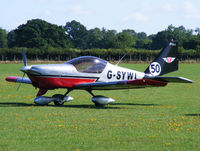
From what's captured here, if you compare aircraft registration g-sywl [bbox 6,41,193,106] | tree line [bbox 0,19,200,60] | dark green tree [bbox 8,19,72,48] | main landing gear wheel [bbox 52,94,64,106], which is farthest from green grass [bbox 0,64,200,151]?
dark green tree [bbox 8,19,72,48]

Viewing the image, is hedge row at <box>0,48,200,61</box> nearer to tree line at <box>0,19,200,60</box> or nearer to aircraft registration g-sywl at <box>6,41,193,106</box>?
tree line at <box>0,19,200,60</box>

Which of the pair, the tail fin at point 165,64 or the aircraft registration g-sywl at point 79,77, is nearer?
the aircraft registration g-sywl at point 79,77

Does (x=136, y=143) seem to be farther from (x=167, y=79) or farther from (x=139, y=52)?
(x=139, y=52)

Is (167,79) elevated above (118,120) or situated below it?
above

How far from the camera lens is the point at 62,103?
17172 millimetres

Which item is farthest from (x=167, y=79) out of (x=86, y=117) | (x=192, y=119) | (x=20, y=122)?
(x=20, y=122)

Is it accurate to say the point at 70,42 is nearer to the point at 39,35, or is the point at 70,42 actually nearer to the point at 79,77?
the point at 39,35

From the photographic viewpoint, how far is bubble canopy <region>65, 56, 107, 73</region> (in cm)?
1695

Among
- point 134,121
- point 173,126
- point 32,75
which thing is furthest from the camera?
point 32,75

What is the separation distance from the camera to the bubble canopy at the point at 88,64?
55.6ft

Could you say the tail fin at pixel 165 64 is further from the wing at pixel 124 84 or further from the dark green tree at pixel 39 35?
the dark green tree at pixel 39 35

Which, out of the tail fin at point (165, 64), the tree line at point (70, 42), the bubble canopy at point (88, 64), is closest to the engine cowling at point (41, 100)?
the bubble canopy at point (88, 64)

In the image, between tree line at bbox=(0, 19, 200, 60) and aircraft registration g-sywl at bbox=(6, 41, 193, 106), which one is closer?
aircraft registration g-sywl at bbox=(6, 41, 193, 106)

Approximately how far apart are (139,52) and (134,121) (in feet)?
242
